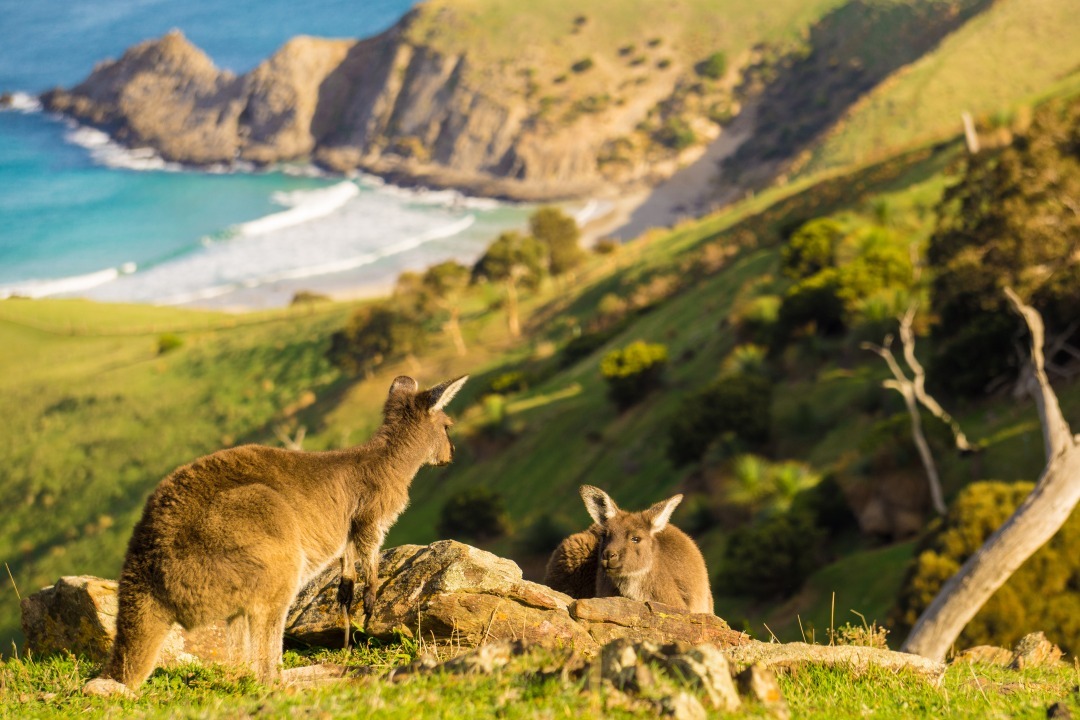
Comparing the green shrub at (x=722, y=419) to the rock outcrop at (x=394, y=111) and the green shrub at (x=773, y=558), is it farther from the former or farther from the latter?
the rock outcrop at (x=394, y=111)

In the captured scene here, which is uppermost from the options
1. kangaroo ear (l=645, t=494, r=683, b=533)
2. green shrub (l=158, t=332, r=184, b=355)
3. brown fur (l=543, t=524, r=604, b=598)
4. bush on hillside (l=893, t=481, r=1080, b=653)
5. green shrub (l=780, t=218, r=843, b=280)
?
kangaroo ear (l=645, t=494, r=683, b=533)

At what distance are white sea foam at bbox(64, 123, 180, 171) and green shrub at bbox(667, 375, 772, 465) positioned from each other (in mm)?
142857

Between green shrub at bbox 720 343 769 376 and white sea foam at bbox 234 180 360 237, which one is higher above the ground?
green shrub at bbox 720 343 769 376

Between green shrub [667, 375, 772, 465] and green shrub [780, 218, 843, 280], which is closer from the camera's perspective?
green shrub [667, 375, 772, 465]

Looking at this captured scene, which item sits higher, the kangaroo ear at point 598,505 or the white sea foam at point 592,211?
the kangaroo ear at point 598,505

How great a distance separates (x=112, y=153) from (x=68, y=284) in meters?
63.0

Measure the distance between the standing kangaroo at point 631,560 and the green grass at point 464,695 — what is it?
266 cm

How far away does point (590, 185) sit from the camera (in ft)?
487

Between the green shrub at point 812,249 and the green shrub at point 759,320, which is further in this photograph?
the green shrub at point 812,249

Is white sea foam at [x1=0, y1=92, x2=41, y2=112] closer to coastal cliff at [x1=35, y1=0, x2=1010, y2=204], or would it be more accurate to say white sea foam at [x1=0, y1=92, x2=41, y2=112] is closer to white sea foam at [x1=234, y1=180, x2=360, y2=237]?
coastal cliff at [x1=35, y1=0, x2=1010, y2=204]

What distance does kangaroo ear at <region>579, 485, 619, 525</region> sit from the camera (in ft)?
36.1

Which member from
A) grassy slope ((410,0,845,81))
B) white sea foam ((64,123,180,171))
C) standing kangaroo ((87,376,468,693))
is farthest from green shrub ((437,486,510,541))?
grassy slope ((410,0,845,81))

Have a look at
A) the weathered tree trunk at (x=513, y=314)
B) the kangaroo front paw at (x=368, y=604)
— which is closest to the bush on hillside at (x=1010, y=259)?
the kangaroo front paw at (x=368, y=604)

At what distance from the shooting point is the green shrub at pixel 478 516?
37.8 metres
